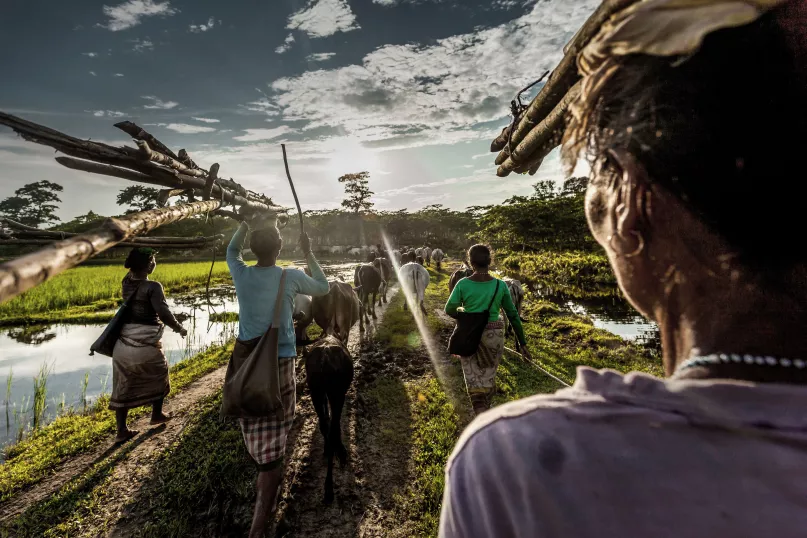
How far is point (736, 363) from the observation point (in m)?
0.53

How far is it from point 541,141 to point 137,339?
4.83m

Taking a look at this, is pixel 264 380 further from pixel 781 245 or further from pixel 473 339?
pixel 781 245

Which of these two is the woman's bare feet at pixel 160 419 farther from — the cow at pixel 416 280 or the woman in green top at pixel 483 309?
the cow at pixel 416 280

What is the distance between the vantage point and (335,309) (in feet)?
17.2

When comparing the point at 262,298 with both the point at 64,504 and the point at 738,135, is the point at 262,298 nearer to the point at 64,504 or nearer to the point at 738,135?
the point at 738,135

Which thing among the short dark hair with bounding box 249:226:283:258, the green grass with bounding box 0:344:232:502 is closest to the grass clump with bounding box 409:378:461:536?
the short dark hair with bounding box 249:226:283:258

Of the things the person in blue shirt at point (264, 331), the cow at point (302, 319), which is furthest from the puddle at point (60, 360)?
the person in blue shirt at point (264, 331)

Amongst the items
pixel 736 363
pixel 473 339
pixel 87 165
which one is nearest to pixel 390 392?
pixel 473 339

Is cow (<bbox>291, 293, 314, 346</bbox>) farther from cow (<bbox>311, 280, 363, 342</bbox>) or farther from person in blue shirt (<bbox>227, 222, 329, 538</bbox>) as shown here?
person in blue shirt (<bbox>227, 222, 329, 538</bbox>)

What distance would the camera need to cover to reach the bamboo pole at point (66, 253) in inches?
23.0

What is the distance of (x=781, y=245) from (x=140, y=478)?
5170mm

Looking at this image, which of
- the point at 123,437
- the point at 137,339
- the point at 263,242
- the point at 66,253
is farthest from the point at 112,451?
the point at 66,253

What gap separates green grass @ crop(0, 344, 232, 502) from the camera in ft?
12.5

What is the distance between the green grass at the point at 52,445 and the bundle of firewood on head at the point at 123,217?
3756mm
